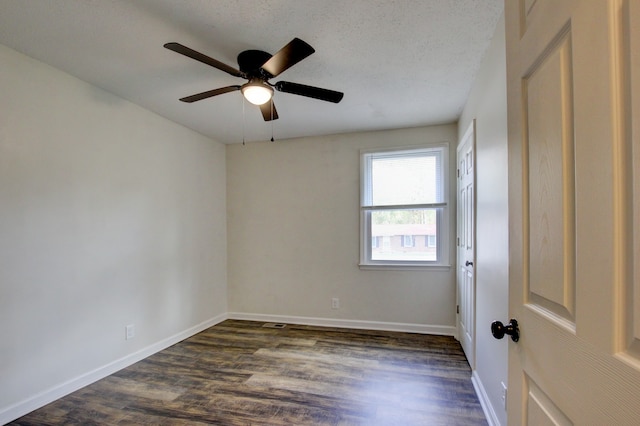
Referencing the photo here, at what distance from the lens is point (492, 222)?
2.02 m

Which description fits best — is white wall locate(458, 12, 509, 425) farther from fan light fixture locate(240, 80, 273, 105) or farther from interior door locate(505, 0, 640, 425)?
fan light fixture locate(240, 80, 273, 105)

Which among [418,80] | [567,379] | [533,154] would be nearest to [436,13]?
[418,80]

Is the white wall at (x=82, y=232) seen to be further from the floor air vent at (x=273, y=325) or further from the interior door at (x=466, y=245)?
the interior door at (x=466, y=245)

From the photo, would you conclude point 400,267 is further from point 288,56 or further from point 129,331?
point 129,331

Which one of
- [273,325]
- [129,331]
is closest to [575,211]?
[129,331]

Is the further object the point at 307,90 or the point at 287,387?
the point at 287,387

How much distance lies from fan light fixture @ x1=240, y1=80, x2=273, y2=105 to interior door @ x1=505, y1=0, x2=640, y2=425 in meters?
1.48

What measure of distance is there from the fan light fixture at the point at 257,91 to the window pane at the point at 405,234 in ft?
7.29

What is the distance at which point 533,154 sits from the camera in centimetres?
82

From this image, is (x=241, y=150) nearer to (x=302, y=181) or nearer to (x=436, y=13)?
(x=302, y=181)

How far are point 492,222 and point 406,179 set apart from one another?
190cm

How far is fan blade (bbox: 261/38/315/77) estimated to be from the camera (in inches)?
65.2

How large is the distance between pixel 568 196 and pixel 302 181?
142 inches

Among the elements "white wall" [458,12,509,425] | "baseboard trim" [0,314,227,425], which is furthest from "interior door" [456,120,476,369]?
"baseboard trim" [0,314,227,425]
